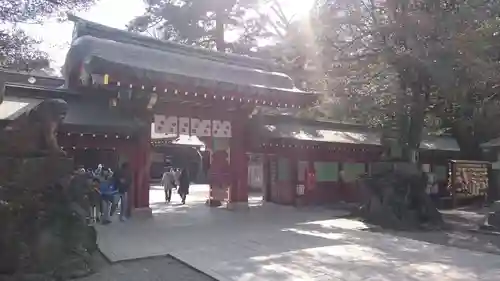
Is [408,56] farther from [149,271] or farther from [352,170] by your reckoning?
[352,170]

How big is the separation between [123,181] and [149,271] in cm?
515

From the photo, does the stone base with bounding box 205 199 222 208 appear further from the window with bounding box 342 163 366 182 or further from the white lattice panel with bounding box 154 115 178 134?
the window with bounding box 342 163 366 182

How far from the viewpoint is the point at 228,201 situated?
48.8 ft

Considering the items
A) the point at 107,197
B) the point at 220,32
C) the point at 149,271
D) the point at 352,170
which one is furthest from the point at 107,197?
the point at 220,32

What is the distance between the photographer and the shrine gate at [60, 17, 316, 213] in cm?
1161

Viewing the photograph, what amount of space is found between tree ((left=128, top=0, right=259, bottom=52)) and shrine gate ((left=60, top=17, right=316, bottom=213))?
755 centimetres

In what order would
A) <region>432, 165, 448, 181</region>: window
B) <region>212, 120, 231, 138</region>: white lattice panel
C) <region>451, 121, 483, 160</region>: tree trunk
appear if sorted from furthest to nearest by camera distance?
1. <region>451, 121, 483, 160</region>: tree trunk
2. <region>432, 165, 448, 181</region>: window
3. <region>212, 120, 231, 138</region>: white lattice panel

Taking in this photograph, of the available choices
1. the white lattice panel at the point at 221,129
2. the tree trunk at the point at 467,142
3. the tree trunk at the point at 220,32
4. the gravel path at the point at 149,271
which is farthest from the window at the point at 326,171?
the gravel path at the point at 149,271

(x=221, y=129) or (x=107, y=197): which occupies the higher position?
(x=221, y=129)

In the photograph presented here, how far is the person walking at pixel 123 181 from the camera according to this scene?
11.8m

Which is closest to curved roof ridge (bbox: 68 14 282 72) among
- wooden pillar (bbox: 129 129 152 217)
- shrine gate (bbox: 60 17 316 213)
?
shrine gate (bbox: 60 17 316 213)

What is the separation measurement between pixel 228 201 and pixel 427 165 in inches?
377

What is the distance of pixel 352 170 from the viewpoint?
722 inches

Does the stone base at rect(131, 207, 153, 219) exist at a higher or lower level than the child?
lower
